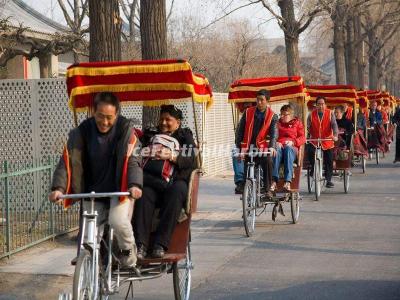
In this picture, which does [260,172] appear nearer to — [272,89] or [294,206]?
[294,206]

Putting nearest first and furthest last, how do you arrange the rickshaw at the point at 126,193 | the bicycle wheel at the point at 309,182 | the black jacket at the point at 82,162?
the rickshaw at the point at 126,193
the black jacket at the point at 82,162
the bicycle wheel at the point at 309,182

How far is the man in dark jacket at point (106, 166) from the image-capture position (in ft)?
24.6

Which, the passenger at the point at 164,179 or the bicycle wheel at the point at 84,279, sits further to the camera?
the passenger at the point at 164,179

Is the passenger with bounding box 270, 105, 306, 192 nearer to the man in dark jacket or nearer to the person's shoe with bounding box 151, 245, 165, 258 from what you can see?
the person's shoe with bounding box 151, 245, 165, 258

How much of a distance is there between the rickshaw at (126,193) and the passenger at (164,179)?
11cm

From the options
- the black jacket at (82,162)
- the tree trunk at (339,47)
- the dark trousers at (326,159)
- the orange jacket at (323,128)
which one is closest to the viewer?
the black jacket at (82,162)

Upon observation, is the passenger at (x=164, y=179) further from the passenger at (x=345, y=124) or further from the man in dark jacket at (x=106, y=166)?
the passenger at (x=345, y=124)

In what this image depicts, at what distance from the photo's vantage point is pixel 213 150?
2569 cm

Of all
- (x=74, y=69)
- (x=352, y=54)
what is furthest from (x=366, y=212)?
(x=352, y=54)

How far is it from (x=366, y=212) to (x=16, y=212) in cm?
634

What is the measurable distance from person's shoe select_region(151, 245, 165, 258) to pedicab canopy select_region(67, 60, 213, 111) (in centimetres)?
215

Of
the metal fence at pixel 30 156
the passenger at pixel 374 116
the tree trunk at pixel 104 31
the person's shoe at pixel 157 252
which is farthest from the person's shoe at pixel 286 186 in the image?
the passenger at pixel 374 116

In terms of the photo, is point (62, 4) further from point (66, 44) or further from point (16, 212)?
point (16, 212)

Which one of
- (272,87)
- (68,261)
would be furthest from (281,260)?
(272,87)
